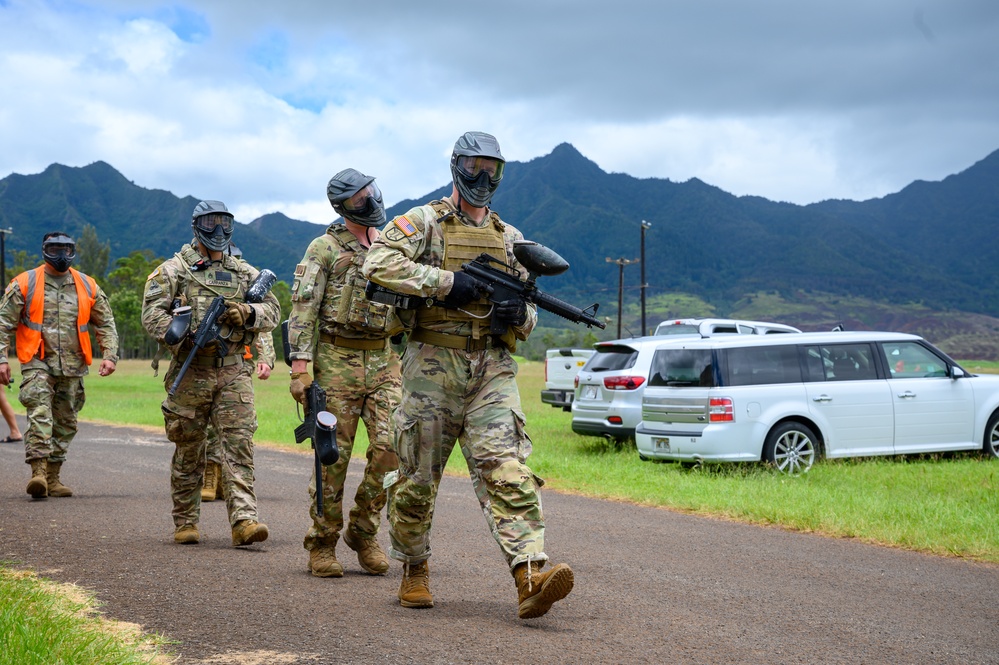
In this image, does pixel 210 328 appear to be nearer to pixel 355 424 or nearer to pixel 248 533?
pixel 248 533

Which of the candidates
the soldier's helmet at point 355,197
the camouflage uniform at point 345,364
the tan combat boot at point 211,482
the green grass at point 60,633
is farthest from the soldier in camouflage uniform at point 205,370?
the tan combat boot at point 211,482

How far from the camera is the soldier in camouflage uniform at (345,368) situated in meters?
6.43

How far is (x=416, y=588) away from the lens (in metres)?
5.52

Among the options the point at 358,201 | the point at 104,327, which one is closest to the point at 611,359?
the point at 104,327

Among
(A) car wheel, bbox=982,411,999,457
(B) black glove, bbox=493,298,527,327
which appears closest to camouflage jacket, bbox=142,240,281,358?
(B) black glove, bbox=493,298,527,327

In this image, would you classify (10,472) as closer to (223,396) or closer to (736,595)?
(223,396)

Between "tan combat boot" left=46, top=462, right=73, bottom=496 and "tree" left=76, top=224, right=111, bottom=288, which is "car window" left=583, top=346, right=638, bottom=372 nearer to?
"tan combat boot" left=46, top=462, right=73, bottom=496

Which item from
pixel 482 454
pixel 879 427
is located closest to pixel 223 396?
pixel 482 454

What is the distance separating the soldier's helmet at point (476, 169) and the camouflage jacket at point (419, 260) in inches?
5.8

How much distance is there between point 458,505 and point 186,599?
456cm

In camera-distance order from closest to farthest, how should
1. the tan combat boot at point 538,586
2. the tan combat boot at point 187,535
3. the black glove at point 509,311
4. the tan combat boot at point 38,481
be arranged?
1. the tan combat boot at point 538,586
2. the black glove at point 509,311
3. the tan combat boot at point 187,535
4. the tan combat boot at point 38,481

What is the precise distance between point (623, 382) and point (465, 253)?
974 cm

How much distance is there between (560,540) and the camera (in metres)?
8.05

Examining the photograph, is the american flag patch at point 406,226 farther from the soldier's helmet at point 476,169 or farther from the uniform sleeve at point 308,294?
the uniform sleeve at point 308,294
